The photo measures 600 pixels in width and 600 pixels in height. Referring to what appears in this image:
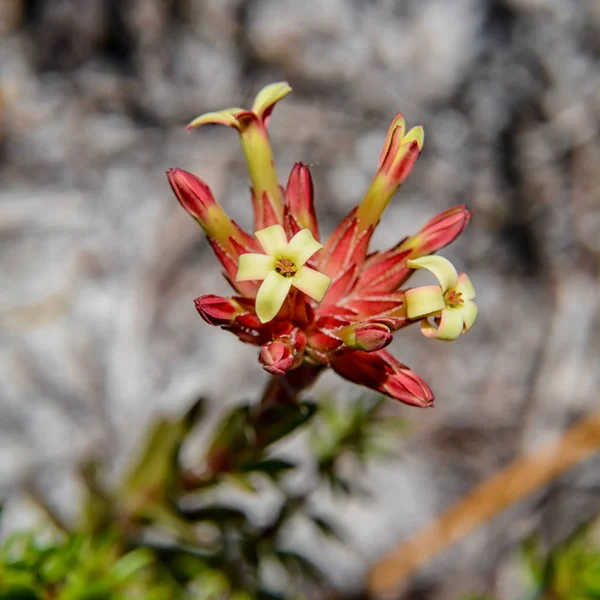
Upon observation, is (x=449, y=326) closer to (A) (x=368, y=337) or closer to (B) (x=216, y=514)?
(A) (x=368, y=337)

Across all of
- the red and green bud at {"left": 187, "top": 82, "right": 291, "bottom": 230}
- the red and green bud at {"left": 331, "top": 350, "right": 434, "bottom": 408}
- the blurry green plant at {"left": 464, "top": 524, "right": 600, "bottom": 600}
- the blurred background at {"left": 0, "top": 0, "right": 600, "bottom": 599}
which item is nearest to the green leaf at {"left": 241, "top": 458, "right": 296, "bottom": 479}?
the red and green bud at {"left": 331, "top": 350, "right": 434, "bottom": 408}

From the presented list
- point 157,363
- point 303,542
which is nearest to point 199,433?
point 157,363

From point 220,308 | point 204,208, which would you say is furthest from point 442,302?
point 204,208

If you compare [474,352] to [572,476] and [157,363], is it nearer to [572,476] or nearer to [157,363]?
[572,476]

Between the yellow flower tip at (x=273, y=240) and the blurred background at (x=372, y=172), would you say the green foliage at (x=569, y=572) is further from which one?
the yellow flower tip at (x=273, y=240)

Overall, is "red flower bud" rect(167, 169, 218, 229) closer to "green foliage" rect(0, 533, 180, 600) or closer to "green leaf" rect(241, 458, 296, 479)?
"green leaf" rect(241, 458, 296, 479)

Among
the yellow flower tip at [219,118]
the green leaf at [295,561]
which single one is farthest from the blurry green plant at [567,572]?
the yellow flower tip at [219,118]

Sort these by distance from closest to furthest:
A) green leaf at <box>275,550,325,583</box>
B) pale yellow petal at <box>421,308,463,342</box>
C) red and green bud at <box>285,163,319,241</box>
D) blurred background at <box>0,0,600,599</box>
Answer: pale yellow petal at <box>421,308,463,342</box> < red and green bud at <box>285,163,319,241</box> < green leaf at <box>275,550,325,583</box> < blurred background at <box>0,0,600,599</box>
